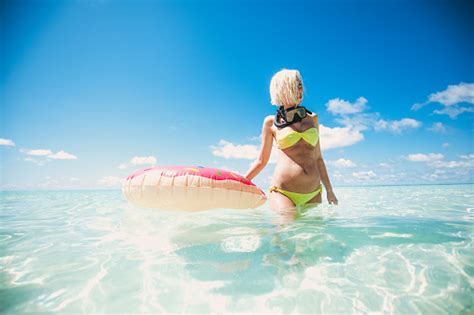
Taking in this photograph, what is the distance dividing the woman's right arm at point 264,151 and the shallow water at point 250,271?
83 cm

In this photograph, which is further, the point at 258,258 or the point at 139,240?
the point at 139,240

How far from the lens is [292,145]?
3242 mm

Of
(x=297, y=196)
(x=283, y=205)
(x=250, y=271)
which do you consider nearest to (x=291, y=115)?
(x=297, y=196)

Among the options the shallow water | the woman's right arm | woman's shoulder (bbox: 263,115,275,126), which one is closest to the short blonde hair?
woman's shoulder (bbox: 263,115,275,126)

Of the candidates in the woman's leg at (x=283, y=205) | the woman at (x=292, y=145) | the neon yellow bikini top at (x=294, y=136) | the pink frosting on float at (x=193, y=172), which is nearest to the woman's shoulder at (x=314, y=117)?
the woman at (x=292, y=145)

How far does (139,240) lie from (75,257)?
2.01 ft

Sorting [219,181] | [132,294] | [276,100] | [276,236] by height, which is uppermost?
[276,100]

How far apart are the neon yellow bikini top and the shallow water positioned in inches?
40.0

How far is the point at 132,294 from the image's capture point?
158 cm

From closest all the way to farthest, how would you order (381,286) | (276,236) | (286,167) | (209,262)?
1. (381,286)
2. (209,262)
3. (276,236)
4. (286,167)

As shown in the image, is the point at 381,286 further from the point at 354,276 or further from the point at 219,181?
the point at 219,181

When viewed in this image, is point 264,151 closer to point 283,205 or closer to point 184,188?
point 283,205

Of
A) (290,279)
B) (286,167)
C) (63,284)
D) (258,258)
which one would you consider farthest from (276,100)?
(63,284)

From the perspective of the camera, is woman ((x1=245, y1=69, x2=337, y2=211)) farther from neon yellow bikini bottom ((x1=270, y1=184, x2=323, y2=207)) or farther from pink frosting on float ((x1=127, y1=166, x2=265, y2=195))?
pink frosting on float ((x1=127, y1=166, x2=265, y2=195))
